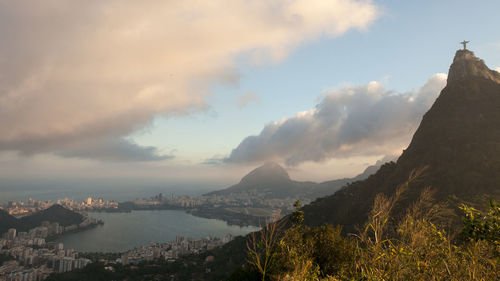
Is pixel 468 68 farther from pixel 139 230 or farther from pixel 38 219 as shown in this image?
pixel 38 219

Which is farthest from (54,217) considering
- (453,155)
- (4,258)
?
(453,155)

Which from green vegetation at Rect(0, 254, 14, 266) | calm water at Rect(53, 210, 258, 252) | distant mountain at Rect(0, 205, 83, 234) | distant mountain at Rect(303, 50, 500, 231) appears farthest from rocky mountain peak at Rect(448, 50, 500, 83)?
distant mountain at Rect(0, 205, 83, 234)

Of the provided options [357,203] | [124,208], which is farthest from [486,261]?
[124,208]

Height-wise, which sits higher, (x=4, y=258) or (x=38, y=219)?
(x=38, y=219)

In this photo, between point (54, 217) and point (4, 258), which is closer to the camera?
point (4, 258)

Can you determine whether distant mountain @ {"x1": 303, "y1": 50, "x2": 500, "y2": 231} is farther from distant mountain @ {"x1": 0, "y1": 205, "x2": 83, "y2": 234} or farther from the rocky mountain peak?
distant mountain @ {"x1": 0, "y1": 205, "x2": 83, "y2": 234}
